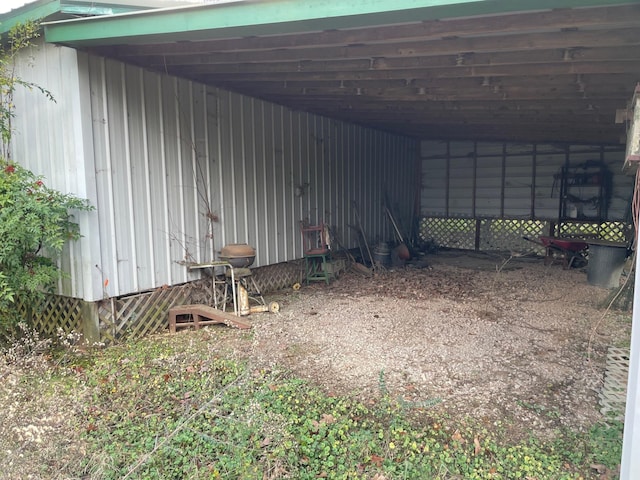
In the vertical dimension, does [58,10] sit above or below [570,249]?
above

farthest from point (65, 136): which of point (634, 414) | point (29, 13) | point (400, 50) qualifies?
point (634, 414)

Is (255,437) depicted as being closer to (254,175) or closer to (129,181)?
(129,181)

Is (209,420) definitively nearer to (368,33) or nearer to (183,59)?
(368,33)

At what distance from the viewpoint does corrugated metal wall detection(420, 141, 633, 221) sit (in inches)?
372

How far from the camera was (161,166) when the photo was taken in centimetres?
474

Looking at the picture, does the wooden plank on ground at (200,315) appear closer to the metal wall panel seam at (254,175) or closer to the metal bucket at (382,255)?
the metal wall panel seam at (254,175)

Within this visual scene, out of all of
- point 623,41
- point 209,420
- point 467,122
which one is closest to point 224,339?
point 209,420

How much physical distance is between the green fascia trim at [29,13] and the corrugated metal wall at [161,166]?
0.29 meters

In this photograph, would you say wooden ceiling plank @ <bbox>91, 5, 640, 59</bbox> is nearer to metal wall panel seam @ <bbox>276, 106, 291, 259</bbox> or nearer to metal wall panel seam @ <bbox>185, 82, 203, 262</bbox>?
metal wall panel seam @ <bbox>185, 82, 203, 262</bbox>

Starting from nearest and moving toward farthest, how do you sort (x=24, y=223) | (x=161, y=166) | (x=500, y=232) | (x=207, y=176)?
(x=24, y=223) → (x=161, y=166) → (x=207, y=176) → (x=500, y=232)

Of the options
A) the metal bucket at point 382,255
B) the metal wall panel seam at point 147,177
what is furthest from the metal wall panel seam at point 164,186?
the metal bucket at point 382,255

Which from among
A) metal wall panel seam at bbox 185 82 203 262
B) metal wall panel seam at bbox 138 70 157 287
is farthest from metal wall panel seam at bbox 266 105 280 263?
metal wall panel seam at bbox 138 70 157 287

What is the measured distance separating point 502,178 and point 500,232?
1378 millimetres

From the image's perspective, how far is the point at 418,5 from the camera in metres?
2.45
